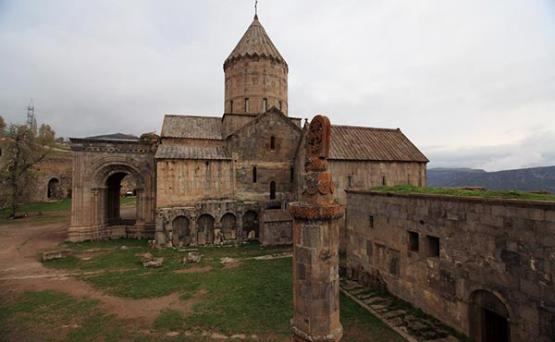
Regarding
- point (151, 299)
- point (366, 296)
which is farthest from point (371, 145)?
point (151, 299)

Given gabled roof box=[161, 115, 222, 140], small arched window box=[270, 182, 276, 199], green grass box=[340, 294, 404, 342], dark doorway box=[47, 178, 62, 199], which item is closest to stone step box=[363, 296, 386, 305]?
green grass box=[340, 294, 404, 342]

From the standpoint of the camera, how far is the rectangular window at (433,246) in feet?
26.8

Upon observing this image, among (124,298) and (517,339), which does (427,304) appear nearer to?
(517,339)

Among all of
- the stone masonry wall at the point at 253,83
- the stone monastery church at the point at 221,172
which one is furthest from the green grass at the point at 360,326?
the stone masonry wall at the point at 253,83

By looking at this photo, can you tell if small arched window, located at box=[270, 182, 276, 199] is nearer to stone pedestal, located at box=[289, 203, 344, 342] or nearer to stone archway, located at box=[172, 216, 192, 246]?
stone archway, located at box=[172, 216, 192, 246]

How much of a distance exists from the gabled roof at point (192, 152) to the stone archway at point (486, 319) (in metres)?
15.1

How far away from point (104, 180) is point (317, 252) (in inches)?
746

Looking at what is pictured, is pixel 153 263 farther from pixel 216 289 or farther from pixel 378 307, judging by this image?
pixel 378 307

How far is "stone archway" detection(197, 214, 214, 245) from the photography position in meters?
17.4

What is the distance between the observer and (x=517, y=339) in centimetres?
580

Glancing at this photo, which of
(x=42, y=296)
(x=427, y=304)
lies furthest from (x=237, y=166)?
(x=427, y=304)

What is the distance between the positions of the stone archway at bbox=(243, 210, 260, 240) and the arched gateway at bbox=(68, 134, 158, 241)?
664cm

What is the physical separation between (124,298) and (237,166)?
10.9 meters

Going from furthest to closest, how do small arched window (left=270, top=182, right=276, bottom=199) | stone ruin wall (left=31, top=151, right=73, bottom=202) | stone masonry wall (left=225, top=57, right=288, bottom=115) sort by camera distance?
1. stone ruin wall (left=31, top=151, right=73, bottom=202)
2. stone masonry wall (left=225, top=57, right=288, bottom=115)
3. small arched window (left=270, top=182, right=276, bottom=199)
